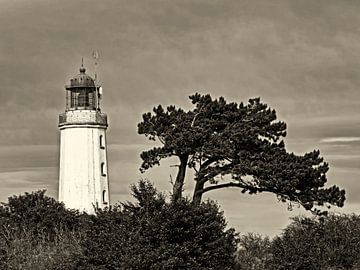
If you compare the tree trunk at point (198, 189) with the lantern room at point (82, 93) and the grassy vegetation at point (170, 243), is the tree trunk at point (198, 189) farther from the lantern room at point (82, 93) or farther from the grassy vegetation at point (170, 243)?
the lantern room at point (82, 93)

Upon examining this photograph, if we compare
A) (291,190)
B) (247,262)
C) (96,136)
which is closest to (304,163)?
(291,190)

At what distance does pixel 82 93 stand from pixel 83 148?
3.96 meters

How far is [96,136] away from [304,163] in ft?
64.9

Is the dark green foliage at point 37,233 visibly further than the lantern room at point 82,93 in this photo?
No

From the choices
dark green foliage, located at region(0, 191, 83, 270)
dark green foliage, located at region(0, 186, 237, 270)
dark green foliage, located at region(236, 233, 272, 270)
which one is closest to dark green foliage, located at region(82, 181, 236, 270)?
dark green foliage, located at region(0, 186, 237, 270)

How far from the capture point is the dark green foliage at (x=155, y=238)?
3347 centimetres

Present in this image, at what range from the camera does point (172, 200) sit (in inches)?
1388

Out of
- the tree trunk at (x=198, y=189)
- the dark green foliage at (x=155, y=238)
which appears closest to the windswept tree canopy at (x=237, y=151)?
the tree trunk at (x=198, y=189)

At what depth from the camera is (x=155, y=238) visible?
3384cm

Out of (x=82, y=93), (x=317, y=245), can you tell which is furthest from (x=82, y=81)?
(x=317, y=245)

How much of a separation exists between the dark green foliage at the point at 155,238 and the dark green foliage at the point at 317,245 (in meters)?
8.95

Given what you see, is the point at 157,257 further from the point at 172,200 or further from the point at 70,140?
the point at 70,140

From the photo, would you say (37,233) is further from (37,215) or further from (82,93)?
(82,93)

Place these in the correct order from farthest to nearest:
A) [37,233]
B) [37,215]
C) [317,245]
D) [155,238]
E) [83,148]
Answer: [83,148] → [37,215] → [37,233] → [317,245] → [155,238]
